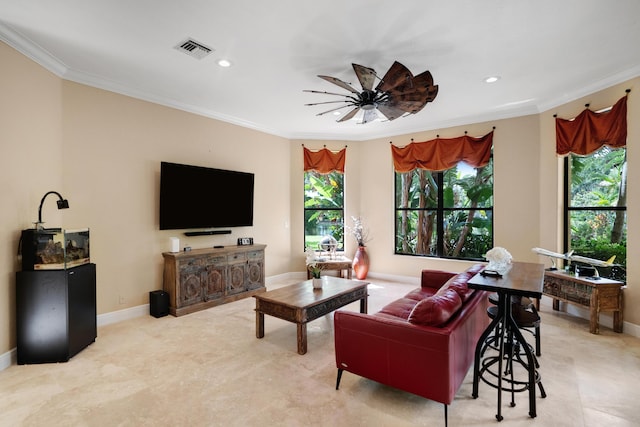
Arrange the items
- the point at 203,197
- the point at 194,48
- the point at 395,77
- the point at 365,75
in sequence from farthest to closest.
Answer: the point at 203,197 → the point at 194,48 → the point at 365,75 → the point at 395,77

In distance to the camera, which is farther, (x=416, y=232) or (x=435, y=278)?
(x=416, y=232)

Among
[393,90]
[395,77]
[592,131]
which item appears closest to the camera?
[395,77]

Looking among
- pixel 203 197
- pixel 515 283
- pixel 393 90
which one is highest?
pixel 393 90

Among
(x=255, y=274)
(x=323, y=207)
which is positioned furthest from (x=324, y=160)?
(x=255, y=274)

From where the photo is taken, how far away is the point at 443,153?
5.61 meters

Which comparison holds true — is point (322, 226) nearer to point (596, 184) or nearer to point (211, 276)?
point (211, 276)


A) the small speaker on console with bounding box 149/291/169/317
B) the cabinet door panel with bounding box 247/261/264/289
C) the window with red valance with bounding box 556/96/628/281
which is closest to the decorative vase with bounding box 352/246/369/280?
the cabinet door panel with bounding box 247/261/264/289

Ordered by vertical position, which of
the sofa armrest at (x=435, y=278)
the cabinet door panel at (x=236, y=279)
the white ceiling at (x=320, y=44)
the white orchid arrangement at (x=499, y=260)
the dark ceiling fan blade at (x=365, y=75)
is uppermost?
the white ceiling at (x=320, y=44)

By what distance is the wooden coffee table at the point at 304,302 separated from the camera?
10.3 feet

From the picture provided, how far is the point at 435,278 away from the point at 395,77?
2537mm

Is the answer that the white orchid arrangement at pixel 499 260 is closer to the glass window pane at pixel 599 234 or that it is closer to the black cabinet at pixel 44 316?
the glass window pane at pixel 599 234

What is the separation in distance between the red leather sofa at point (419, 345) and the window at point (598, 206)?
2.88m

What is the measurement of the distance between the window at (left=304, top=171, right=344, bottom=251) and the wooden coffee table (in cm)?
272

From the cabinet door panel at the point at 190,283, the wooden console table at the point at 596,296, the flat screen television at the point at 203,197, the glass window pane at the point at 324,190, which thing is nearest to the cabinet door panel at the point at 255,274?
the flat screen television at the point at 203,197
